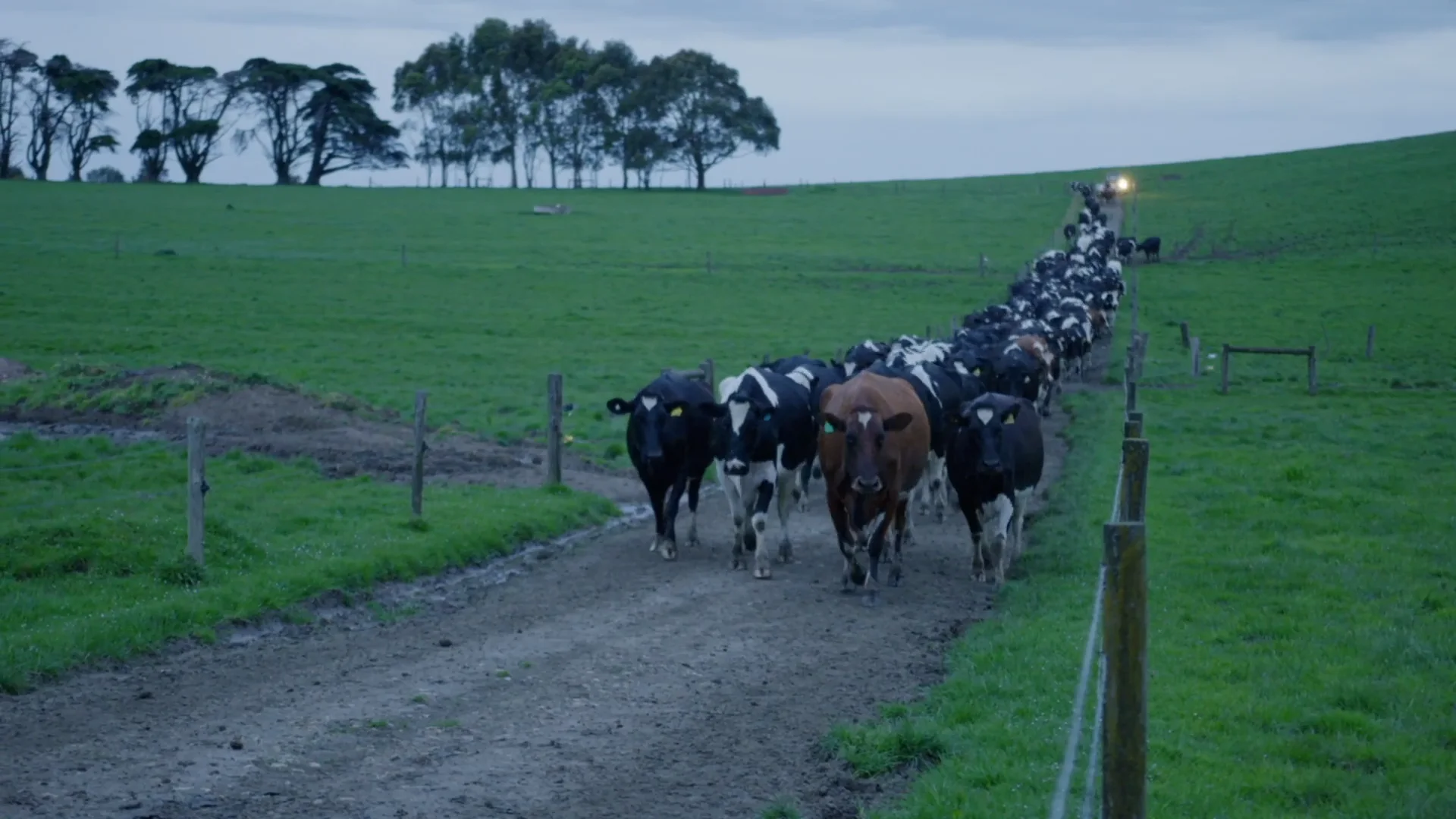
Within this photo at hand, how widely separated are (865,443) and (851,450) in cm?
Answer: 14

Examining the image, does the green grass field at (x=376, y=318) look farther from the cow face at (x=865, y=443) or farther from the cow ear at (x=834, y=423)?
the cow face at (x=865, y=443)

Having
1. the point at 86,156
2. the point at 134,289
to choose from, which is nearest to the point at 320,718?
the point at 134,289

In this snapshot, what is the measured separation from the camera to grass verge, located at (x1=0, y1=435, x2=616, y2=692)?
35.6 ft

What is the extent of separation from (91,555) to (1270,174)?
91449 millimetres

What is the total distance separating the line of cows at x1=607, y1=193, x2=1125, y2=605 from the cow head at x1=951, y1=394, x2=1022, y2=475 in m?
0.01

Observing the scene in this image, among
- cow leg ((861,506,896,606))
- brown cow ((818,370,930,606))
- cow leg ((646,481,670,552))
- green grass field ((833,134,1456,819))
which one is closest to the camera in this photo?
green grass field ((833,134,1456,819))

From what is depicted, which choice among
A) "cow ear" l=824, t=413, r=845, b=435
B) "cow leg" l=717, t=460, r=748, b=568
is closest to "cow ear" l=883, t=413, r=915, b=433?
"cow ear" l=824, t=413, r=845, b=435

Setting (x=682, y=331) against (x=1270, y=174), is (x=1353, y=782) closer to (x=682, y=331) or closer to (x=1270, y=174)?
(x=682, y=331)

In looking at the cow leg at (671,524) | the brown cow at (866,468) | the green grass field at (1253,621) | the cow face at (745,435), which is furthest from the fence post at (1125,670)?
the cow leg at (671,524)

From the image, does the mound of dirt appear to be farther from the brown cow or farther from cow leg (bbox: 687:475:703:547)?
the brown cow

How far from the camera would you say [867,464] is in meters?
13.3

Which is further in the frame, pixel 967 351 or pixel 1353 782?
pixel 967 351

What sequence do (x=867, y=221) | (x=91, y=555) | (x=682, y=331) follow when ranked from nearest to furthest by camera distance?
(x=91, y=555) → (x=682, y=331) → (x=867, y=221)

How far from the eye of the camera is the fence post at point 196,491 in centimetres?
1238
